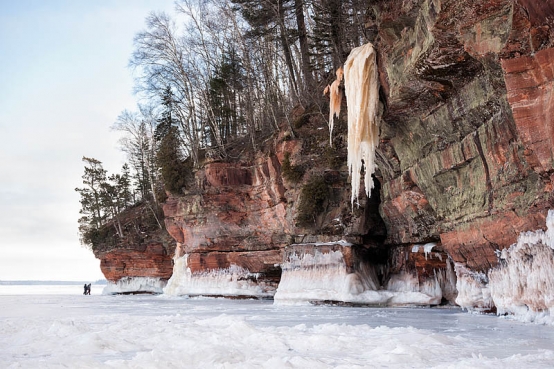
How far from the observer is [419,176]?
16078mm

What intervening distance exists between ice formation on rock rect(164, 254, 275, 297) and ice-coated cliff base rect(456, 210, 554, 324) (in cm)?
1457

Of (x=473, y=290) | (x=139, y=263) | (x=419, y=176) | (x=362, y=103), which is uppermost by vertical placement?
(x=362, y=103)

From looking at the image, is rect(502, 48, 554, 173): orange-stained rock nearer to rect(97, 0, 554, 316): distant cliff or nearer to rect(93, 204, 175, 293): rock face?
rect(97, 0, 554, 316): distant cliff

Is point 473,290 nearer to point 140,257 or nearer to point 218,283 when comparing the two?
point 218,283

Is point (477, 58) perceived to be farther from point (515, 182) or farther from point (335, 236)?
point (335, 236)

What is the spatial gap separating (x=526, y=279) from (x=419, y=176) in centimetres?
538

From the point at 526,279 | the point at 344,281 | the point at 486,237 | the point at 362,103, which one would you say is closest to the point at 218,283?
the point at 344,281

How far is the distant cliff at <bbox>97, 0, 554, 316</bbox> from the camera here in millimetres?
9930

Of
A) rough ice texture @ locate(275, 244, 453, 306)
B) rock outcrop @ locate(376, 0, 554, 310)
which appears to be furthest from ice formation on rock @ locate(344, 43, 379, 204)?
rough ice texture @ locate(275, 244, 453, 306)

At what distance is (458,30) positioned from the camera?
10562 millimetres

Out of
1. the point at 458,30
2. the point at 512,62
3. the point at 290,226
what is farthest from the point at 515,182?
the point at 290,226

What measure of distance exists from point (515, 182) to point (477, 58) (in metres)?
2.91

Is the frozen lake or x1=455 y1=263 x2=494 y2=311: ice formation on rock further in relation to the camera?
x1=455 y1=263 x2=494 y2=311: ice formation on rock

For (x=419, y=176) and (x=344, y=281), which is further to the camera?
(x=344, y=281)
